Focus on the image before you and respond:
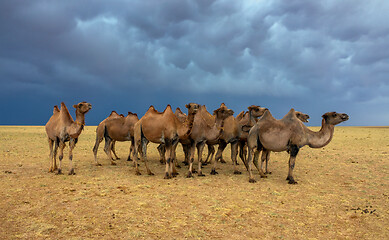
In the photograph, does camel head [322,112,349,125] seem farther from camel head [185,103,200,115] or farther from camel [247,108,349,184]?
camel head [185,103,200,115]

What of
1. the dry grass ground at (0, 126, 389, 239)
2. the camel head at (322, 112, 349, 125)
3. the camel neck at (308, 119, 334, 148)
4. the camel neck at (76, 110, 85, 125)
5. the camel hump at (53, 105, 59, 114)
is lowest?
the dry grass ground at (0, 126, 389, 239)

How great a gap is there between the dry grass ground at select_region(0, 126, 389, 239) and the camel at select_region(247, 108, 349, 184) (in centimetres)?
142

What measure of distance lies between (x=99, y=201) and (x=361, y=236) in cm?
702

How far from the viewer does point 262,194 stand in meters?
8.88

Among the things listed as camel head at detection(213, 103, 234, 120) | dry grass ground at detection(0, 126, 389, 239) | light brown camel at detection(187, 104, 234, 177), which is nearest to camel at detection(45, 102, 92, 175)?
dry grass ground at detection(0, 126, 389, 239)

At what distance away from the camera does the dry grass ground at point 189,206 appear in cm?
→ 607

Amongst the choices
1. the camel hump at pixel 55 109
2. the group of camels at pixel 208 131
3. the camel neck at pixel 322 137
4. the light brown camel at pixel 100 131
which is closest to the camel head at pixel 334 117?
the group of camels at pixel 208 131

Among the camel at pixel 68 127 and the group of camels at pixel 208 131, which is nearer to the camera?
the group of camels at pixel 208 131

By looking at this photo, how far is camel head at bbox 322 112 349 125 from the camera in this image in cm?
1054

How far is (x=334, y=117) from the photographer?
10.6 meters

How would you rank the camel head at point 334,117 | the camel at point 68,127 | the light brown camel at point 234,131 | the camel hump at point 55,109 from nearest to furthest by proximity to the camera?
1. the camel head at point 334,117
2. the camel at point 68,127
3. the light brown camel at point 234,131
4. the camel hump at point 55,109

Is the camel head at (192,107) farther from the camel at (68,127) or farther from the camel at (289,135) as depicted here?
the camel at (68,127)

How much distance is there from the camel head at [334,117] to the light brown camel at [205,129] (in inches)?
152

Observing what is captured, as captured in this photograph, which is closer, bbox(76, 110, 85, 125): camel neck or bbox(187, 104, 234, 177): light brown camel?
bbox(187, 104, 234, 177): light brown camel
